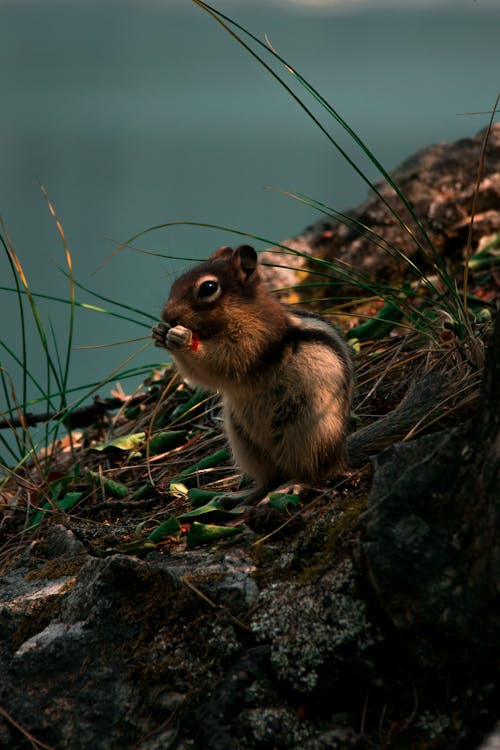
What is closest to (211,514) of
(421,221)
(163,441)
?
(163,441)

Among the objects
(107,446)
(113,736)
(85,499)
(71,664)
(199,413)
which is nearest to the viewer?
(113,736)

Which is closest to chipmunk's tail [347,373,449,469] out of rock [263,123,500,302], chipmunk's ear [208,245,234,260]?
chipmunk's ear [208,245,234,260]

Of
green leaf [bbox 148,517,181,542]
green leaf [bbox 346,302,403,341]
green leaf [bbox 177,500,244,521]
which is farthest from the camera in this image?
green leaf [bbox 346,302,403,341]

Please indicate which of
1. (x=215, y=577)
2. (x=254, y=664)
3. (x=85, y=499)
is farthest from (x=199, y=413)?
(x=254, y=664)

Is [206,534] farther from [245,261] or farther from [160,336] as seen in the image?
[245,261]

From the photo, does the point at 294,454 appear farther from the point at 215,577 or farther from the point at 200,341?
the point at 215,577

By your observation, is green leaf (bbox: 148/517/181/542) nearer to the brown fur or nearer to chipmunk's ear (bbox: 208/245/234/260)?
the brown fur
